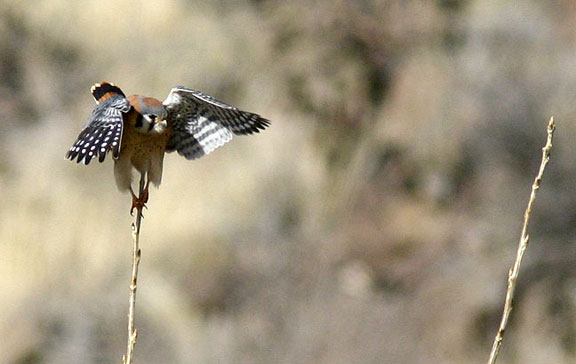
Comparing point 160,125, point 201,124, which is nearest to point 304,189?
point 201,124

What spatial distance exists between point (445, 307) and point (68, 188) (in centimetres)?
331

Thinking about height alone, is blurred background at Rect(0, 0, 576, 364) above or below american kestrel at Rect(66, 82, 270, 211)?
above

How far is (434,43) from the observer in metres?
10.2

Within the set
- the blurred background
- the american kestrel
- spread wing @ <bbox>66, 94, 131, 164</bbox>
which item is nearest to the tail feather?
the american kestrel

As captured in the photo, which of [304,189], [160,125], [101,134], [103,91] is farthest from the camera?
[304,189]

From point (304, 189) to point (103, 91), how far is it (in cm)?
514

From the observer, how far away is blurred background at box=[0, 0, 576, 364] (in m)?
8.52

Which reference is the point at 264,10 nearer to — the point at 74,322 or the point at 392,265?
the point at 392,265

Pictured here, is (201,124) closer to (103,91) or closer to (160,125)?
(160,125)

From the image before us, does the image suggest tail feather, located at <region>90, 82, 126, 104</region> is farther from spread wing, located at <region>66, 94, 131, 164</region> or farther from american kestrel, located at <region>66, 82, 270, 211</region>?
spread wing, located at <region>66, 94, 131, 164</region>

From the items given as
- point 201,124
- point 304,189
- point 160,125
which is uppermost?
point 304,189

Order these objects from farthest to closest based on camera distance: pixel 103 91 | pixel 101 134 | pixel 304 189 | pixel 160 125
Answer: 1. pixel 304 189
2. pixel 103 91
3. pixel 160 125
4. pixel 101 134

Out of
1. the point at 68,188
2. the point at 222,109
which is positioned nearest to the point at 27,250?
the point at 68,188

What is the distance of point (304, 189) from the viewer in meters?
9.31
